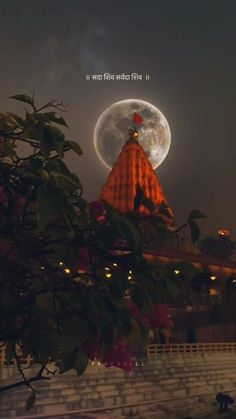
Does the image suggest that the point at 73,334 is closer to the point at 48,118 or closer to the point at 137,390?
the point at 48,118

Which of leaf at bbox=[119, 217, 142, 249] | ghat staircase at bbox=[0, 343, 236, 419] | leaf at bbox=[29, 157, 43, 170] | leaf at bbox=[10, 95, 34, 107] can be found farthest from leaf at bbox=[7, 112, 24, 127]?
ghat staircase at bbox=[0, 343, 236, 419]

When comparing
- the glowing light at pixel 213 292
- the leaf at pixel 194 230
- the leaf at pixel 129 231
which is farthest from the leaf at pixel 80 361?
the glowing light at pixel 213 292

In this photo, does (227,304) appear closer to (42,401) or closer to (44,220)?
(42,401)

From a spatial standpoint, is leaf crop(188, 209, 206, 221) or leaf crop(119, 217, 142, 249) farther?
leaf crop(188, 209, 206, 221)

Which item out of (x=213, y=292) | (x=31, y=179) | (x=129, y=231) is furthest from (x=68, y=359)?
(x=213, y=292)

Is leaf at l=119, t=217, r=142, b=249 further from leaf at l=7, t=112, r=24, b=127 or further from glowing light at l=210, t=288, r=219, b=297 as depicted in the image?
glowing light at l=210, t=288, r=219, b=297

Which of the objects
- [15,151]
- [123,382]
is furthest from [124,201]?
[15,151]

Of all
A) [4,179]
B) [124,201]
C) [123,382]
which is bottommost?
[123,382]

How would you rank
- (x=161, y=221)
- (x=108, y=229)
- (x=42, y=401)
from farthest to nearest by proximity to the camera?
(x=42, y=401), (x=161, y=221), (x=108, y=229)

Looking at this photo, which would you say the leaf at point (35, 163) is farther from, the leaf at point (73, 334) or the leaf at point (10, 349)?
the leaf at point (10, 349)

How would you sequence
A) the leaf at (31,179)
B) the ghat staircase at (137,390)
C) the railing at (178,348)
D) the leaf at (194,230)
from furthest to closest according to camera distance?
the railing at (178,348) → the ghat staircase at (137,390) → the leaf at (194,230) → the leaf at (31,179)

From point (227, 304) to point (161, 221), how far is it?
29.7 m

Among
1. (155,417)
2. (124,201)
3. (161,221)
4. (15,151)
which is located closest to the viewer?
(161,221)

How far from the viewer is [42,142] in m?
1.64
